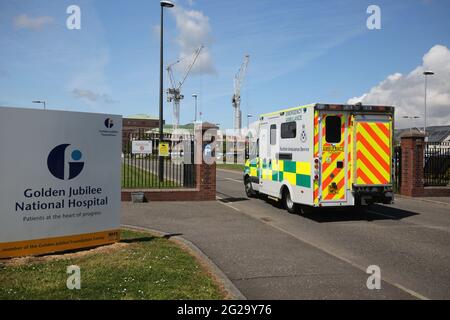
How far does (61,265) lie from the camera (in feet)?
18.8

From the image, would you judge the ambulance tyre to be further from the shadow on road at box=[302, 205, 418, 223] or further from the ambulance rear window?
the ambulance rear window

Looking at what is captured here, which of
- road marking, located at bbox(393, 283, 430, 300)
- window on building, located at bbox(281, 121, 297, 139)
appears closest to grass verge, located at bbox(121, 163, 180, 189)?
window on building, located at bbox(281, 121, 297, 139)

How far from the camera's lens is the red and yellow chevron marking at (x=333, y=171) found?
32.0ft

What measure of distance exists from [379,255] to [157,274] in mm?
3893

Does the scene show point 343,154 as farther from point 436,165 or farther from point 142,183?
point 436,165

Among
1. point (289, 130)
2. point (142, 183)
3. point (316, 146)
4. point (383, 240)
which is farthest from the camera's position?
point (142, 183)

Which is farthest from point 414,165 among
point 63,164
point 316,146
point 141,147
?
point 63,164

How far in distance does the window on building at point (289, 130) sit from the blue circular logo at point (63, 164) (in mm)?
5832

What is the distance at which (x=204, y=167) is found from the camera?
43.8ft

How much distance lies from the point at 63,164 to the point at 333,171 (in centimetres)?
634

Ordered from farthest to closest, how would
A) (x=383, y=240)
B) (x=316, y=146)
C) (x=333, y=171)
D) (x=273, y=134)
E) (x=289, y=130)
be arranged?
(x=273, y=134) → (x=289, y=130) → (x=333, y=171) → (x=316, y=146) → (x=383, y=240)

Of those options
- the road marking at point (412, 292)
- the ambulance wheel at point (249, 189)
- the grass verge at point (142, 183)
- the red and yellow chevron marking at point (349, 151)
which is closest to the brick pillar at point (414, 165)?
the ambulance wheel at point (249, 189)
